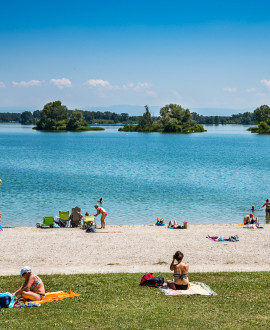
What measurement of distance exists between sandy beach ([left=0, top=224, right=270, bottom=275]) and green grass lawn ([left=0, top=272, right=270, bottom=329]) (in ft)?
5.58

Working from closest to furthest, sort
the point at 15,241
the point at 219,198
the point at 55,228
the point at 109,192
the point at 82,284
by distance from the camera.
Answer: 1. the point at 82,284
2. the point at 15,241
3. the point at 55,228
4. the point at 219,198
5. the point at 109,192

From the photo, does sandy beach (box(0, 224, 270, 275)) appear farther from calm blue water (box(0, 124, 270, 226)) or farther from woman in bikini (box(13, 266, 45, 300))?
calm blue water (box(0, 124, 270, 226))

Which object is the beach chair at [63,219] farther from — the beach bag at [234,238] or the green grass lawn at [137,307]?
the green grass lawn at [137,307]

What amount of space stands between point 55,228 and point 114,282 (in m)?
13.1

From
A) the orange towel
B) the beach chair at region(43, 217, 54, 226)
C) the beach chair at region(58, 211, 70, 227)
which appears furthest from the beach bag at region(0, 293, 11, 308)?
the beach chair at region(58, 211, 70, 227)

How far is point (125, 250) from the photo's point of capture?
1945 cm

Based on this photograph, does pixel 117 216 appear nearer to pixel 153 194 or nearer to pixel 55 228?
pixel 55 228

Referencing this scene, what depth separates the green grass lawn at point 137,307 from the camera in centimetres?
992

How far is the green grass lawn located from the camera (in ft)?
32.6

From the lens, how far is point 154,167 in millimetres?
68625

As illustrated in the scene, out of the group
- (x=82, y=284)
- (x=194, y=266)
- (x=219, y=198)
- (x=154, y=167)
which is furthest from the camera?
(x=154, y=167)

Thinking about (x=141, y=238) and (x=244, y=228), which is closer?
(x=141, y=238)

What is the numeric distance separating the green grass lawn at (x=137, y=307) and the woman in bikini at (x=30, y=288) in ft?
1.67

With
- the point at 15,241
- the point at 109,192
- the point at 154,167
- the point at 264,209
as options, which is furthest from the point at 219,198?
the point at 154,167
